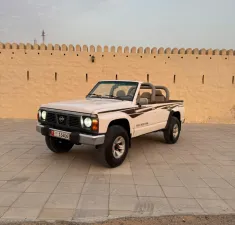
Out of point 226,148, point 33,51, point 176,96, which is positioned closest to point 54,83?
point 33,51

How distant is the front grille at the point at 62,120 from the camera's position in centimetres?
442

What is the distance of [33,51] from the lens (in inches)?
432

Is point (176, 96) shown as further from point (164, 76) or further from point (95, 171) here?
point (95, 171)

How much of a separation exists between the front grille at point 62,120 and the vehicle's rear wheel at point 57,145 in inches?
28.3

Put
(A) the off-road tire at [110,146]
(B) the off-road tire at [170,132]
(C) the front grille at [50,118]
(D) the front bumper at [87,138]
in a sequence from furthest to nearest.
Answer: (B) the off-road tire at [170,132] < (C) the front grille at [50,118] < (A) the off-road tire at [110,146] < (D) the front bumper at [87,138]

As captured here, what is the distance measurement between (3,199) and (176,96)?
9.43m

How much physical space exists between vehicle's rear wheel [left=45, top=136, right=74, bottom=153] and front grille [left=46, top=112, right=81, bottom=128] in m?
0.72

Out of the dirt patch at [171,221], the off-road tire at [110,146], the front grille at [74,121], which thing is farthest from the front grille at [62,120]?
the dirt patch at [171,221]

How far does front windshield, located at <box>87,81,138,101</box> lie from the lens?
5562 mm

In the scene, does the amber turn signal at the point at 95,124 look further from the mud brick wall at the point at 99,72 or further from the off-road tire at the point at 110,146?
the mud brick wall at the point at 99,72

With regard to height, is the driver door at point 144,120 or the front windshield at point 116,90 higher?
the front windshield at point 116,90

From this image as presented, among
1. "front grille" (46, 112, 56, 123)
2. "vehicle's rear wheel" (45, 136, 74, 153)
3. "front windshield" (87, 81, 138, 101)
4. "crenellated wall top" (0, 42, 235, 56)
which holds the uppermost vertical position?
"crenellated wall top" (0, 42, 235, 56)

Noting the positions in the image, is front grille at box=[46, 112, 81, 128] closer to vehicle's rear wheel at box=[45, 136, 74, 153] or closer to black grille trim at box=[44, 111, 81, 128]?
black grille trim at box=[44, 111, 81, 128]

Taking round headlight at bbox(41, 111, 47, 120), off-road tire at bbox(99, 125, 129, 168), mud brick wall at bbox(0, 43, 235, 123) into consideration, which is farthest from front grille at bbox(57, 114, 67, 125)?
mud brick wall at bbox(0, 43, 235, 123)
